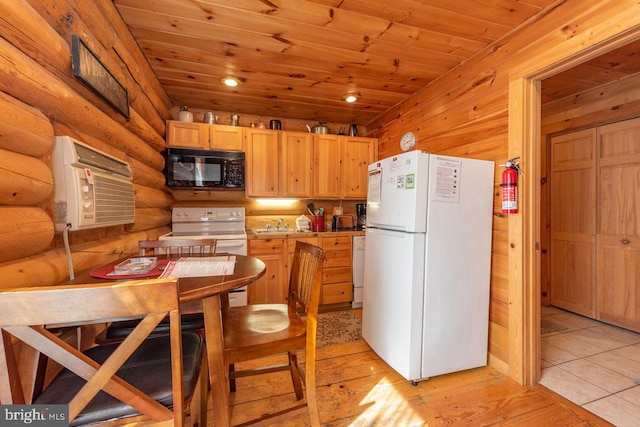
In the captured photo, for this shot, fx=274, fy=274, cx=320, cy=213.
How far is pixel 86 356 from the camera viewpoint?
73 centimetres

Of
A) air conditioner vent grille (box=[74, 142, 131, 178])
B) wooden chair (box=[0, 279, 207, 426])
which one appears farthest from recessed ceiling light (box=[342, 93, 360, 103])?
wooden chair (box=[0, 279, 207, 426])

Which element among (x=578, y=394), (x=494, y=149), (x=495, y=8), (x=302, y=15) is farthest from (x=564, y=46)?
(x=578, y=394)

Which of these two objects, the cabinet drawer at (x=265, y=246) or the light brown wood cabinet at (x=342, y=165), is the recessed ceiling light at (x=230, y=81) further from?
the cabinet drawer at (x=265, y=246)

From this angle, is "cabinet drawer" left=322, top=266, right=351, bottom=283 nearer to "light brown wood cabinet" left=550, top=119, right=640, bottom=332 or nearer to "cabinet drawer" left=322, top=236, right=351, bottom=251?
"cabinet drawer" left=322, top=236, right=351, bottom=251

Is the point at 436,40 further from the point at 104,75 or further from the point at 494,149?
the point at 104,75

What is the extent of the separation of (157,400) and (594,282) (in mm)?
4022

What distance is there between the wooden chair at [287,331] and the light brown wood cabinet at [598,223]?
325 centimetres

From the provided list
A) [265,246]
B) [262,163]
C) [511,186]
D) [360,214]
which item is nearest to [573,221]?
[511,186]

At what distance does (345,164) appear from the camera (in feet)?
11.7

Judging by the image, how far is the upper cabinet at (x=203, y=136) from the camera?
9.71ft

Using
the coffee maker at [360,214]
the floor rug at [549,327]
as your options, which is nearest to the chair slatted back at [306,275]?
the coffee maker at [360,214]

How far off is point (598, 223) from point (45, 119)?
446 centimetres

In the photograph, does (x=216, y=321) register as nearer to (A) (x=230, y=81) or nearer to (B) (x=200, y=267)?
(B) (x=200, y=267)

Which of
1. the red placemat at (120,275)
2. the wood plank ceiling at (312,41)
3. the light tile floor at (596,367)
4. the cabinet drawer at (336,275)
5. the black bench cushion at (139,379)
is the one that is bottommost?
the light tile floor at (596,367)
